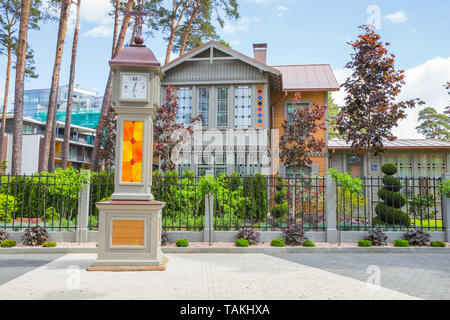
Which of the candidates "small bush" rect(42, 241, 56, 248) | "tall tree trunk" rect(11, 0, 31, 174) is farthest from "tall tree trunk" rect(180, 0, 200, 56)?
"small bush" rect(42, 241, 56, 248)

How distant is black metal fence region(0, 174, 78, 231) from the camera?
10.9m

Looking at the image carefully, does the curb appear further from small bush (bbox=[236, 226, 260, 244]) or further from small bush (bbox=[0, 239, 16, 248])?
small bush (bbox=[236, 226, 260, 244])

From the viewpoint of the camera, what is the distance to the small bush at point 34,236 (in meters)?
10.2

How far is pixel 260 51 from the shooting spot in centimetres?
2150

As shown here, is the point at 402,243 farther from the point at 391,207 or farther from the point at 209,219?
the point at 209,219

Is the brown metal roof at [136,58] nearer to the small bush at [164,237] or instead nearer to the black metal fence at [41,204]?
the black metal fence at [41,204]

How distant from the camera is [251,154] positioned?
1770 cm

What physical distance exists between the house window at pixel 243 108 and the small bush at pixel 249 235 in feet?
26.5

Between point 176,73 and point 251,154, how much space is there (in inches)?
218

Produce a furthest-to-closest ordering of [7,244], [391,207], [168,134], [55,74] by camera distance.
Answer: [55,74] < [168,134] < [391,207] < [7,244]

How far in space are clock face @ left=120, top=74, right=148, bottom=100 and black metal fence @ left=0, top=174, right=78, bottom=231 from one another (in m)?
4.60

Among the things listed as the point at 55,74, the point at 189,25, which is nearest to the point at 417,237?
the point at 55,74

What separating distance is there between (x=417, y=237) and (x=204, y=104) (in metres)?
11.2

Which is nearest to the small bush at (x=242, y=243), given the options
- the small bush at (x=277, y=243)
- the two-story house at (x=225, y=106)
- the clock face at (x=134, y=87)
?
the small bush at (x=277, y=243)
